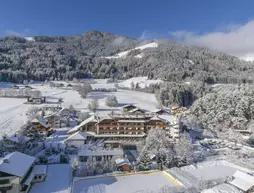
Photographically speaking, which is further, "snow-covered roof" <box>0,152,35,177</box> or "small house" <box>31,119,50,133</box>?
"small house" <box>31,119,50,133</box>

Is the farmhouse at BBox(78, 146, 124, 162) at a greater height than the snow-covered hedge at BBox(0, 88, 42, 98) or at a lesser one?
lesser

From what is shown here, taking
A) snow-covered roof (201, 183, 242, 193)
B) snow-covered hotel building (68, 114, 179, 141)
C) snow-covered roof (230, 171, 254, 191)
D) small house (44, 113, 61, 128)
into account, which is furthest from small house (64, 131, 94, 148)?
snow-covered roof (230, 171, 254, 191)

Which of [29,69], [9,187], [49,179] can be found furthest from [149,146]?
[29,69]

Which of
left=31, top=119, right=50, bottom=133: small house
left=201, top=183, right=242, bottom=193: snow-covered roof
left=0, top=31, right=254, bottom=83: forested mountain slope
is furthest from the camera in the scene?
left=0, top=31, right=254, bottom=83: forested mountain slope

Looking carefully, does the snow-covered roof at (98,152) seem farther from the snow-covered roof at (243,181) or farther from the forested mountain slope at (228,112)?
the forested mountain slope at (228,112)

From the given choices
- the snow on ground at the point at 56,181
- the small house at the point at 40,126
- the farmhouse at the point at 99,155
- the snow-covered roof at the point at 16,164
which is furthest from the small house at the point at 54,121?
the snow-covered roof at the point at 16,164

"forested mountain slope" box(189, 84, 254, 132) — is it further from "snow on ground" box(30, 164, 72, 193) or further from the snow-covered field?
"snow on ground" box(30, 164, 72, 193)

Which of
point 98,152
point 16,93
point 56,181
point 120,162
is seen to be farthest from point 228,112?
point 16,93

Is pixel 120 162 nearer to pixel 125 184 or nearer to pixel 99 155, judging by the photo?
pixel 99 155

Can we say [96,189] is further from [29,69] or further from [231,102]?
Answer: [29,69]
